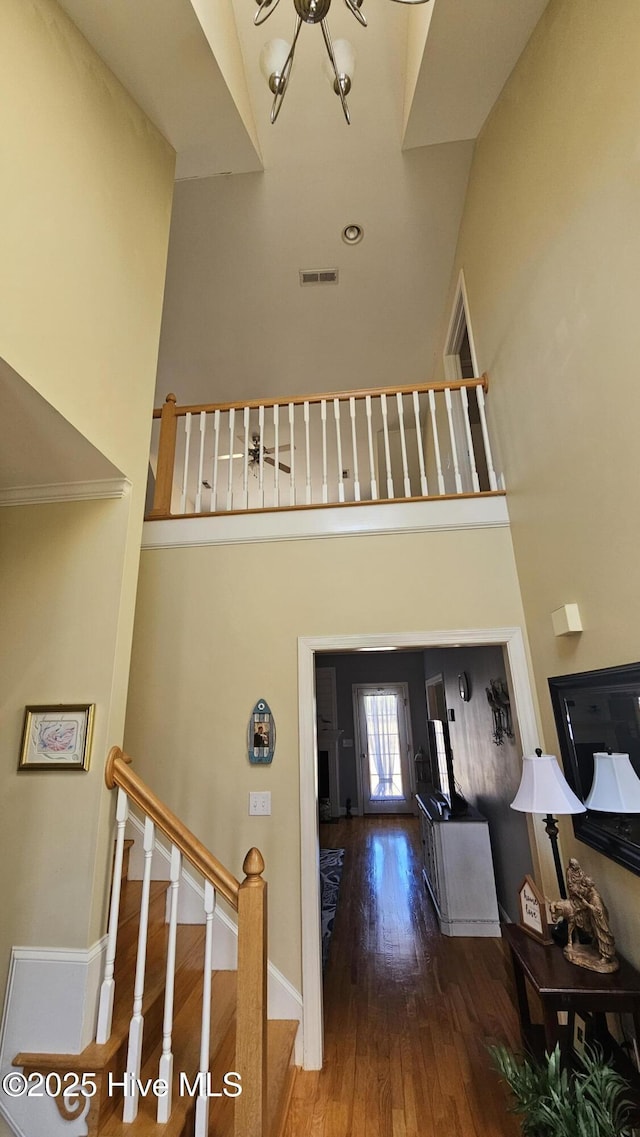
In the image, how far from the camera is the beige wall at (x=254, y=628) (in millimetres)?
2742

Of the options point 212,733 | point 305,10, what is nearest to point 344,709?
point 212,733

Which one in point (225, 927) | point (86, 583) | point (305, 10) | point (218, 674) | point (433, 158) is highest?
point (433, 158)

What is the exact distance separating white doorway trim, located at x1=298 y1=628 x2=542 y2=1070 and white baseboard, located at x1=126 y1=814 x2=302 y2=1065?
0.08 m

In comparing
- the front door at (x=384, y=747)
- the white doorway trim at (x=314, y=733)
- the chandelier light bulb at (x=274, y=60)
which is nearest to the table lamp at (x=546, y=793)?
the white doorway trim at (x=314, y=733)

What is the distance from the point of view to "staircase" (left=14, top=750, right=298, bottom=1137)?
159 cm

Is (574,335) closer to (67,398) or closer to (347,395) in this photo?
(347,395)

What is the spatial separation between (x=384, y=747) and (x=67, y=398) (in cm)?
808

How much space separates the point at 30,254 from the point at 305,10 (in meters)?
1.82

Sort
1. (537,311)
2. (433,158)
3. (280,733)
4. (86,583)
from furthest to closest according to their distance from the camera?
(433,158), (280,733), (537,311), (86,583)

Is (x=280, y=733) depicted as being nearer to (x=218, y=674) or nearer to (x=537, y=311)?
(x=218, y=674)

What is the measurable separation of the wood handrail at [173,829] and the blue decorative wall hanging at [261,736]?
87 cm

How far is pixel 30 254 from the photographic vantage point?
5.62 feet

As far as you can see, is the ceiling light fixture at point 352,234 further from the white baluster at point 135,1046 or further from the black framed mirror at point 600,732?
the white baluster at point 135,1046

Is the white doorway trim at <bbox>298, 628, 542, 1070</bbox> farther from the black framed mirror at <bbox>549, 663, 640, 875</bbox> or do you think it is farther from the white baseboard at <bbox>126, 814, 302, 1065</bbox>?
the black framed mirror at <bbox>549, 663, 640, 875</bbox>
